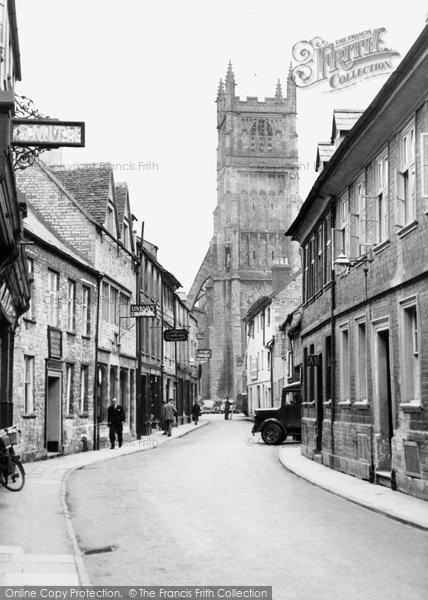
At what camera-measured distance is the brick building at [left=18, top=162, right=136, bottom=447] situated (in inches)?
1213

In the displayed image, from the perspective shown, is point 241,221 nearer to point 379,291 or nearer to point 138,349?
point 138,349

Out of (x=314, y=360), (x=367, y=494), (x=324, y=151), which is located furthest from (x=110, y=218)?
(x=367, y=494)

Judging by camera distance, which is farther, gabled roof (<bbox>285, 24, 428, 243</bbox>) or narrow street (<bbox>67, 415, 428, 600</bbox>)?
gabled roof (<bbox>285, 24, 428, 243</bbox>)

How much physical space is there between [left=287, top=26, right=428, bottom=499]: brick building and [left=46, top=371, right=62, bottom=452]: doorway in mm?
7275

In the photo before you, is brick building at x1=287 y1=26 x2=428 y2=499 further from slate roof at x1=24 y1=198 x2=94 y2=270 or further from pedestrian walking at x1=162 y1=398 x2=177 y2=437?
pedestrian walking at x1=162 y1=398 x2=177 y2=437

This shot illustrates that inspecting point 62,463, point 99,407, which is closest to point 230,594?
point 62,463

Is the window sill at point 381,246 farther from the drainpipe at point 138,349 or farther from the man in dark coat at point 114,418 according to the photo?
the drainpipe at point 138,349

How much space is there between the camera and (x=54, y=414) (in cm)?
2628

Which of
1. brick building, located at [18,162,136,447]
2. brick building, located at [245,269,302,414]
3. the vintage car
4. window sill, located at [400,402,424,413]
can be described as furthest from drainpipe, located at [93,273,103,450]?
brick building, located at [245,269,302,414]

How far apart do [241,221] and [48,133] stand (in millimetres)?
104901

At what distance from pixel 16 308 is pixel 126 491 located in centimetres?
555

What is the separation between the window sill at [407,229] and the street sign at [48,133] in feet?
19.8

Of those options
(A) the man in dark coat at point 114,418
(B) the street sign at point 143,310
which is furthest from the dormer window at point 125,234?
(A) the man in dark coat at point 114,418

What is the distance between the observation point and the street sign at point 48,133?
39.5 feet
